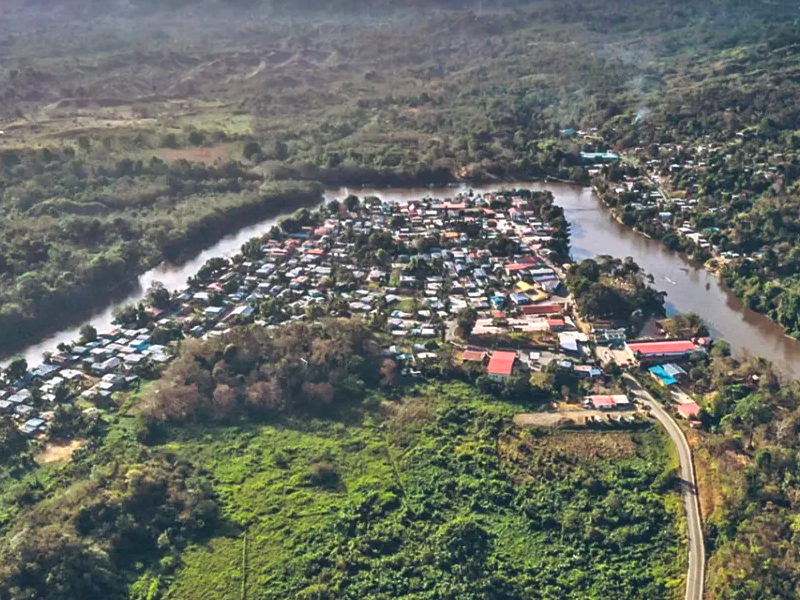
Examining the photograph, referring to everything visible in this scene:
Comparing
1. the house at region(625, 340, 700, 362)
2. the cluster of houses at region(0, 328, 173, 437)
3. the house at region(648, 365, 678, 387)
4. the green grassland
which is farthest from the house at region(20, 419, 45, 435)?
the house at region(648, 365, 678, 387)

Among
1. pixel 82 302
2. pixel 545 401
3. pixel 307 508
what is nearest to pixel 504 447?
pixel 545 401

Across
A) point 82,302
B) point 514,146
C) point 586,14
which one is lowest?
point 82,302

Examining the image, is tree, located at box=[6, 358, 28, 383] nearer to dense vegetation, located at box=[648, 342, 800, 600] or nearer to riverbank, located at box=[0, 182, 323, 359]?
riverbank, located at box=[0, 182, 323, 359]

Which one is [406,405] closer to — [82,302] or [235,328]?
[235,328]

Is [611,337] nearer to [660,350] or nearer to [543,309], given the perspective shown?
[660,350]

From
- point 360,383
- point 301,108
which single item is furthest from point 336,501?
point 301,108

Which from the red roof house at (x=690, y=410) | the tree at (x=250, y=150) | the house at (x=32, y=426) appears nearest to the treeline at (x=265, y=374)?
the house at (x=32, y=426)
